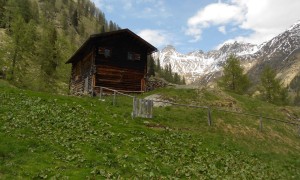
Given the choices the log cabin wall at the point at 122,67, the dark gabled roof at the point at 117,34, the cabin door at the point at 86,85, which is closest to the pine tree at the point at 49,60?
the cabin door at the point at 86,85

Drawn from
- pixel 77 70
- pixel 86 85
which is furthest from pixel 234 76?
pixel 86 85

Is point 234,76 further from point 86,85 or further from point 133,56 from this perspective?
point 86,85

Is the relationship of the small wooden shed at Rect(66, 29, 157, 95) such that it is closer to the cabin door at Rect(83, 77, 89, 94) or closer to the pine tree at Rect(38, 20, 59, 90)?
the cabin door at Rect(83, 77, 89, 94)

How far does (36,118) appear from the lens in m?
22.7

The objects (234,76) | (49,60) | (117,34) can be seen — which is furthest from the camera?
(234,76)

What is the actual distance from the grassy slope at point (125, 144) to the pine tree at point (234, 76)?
1318 inches

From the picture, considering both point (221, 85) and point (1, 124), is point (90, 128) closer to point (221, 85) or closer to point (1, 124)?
point (1, 124)

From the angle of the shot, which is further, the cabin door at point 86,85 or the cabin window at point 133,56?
the cabin window at point 133,56

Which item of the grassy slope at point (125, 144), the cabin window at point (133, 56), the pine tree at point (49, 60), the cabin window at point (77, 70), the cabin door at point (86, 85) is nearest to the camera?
the grassy slope at point (125, 144)

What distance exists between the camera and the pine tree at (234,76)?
67.4 m

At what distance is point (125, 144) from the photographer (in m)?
20.8

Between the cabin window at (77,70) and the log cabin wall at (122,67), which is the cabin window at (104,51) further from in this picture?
the cabin window at (77,70)

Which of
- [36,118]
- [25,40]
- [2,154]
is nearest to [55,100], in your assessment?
[36,118]

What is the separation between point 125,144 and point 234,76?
51114mm
